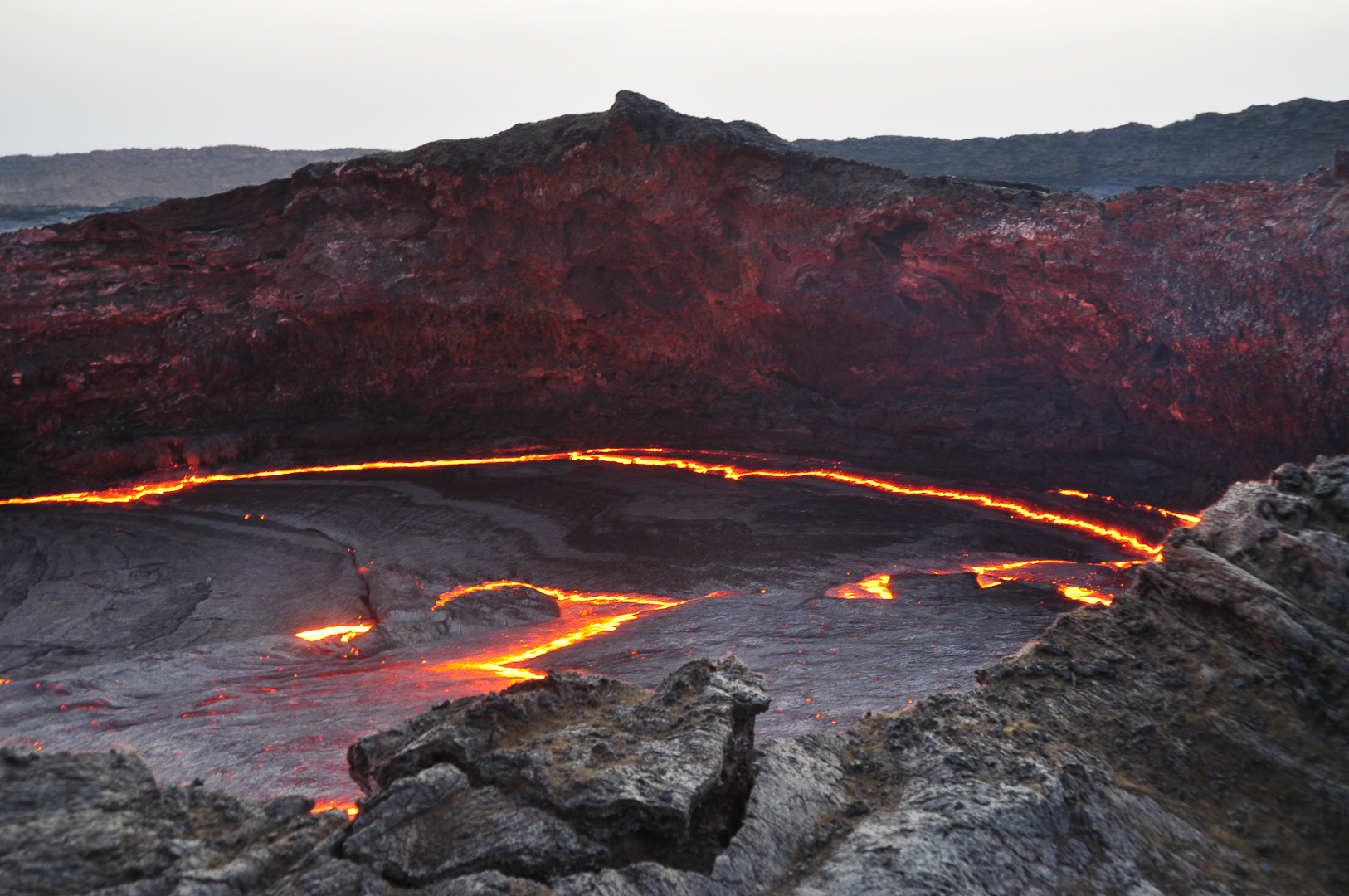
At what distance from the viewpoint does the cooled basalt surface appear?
8734 mm

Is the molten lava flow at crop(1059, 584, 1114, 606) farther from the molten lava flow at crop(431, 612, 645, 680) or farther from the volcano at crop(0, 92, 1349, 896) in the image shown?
the molten lava flow at crop(431, 612, 645, 680)

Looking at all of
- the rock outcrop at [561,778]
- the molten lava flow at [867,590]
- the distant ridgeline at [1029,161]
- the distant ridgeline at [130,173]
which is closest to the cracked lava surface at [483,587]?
the molten lava flow at [867,590]

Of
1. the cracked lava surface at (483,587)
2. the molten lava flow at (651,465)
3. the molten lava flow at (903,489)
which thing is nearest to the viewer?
the cracked lava surface at (483,587)

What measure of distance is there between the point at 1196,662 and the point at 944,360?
7.59m

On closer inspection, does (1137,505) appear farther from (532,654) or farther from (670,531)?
(532,654)

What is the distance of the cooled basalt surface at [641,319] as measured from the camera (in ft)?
28.7

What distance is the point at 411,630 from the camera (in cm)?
676

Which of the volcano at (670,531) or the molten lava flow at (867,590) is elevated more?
the volcano at (670,531)

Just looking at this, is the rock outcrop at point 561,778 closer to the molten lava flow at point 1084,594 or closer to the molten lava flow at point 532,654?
the molten lava flow at point 532,654

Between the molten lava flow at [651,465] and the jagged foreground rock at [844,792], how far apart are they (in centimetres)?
598

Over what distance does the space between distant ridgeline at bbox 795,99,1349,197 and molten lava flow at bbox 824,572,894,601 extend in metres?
6.86

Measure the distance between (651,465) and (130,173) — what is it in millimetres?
18109

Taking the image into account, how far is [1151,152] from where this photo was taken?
1350 centimetres

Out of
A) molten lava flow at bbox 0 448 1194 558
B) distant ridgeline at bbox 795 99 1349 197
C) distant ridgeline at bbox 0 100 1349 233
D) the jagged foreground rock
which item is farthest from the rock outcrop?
distant ridgeline at bbox 0 100 1349 233
